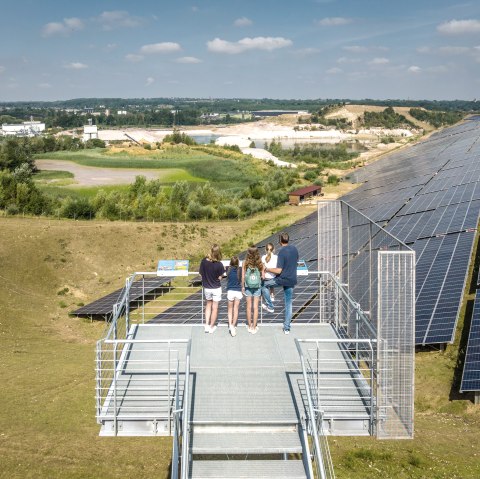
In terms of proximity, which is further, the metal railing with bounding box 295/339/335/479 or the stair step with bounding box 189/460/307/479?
the stair step with bounding box 189/460/307/479

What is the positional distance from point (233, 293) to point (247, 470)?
4.57 meters

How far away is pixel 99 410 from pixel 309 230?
93.3 feet

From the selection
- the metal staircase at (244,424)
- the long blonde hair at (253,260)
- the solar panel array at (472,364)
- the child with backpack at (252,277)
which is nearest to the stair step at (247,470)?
the metal staircase at (244,424)

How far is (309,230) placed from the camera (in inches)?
1459

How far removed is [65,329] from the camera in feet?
101

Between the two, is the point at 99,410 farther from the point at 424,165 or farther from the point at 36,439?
the point at 424,165

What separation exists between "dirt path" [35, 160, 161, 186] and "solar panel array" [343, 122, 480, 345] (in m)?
44.4

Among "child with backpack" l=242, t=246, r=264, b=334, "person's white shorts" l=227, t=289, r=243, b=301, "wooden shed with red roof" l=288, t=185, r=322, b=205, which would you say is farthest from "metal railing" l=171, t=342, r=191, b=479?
"wooden shed with red roof" l=288, t=185, r=322, b=205

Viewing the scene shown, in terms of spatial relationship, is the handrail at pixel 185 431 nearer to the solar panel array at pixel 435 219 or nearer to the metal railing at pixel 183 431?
the metal railing at pixel 183 431

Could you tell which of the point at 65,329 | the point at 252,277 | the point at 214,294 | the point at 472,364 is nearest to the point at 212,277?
the point at 214,294

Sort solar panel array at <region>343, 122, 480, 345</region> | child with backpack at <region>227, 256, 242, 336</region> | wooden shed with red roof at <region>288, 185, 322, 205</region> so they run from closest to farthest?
child with backpack at <region>227, 256, 242, 336</region> → solar panel array at <region>343, 122, 480, 345</region> → wooden shed with red roof at <region>288, 185, 322, 205</region>

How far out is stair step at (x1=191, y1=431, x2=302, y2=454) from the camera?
8.83 m

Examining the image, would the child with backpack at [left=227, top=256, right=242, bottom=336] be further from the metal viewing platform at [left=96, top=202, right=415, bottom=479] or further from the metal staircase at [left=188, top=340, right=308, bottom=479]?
the metal staircase at [left=188, top=340, right=308, bottom=479]

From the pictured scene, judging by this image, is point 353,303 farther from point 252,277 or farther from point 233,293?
point 233,293
